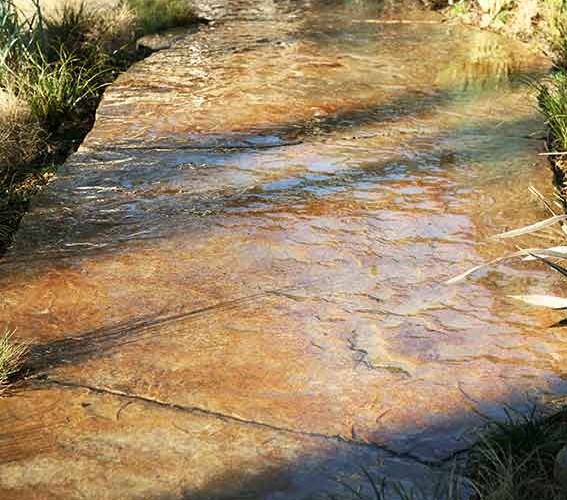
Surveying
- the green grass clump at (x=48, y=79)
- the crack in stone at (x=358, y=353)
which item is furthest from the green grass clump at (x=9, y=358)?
the green grass clump at (x=48, y=79)

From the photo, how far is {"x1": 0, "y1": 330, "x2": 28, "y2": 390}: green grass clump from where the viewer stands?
2.64m

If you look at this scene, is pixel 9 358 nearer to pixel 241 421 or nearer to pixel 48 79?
pixel 241 421

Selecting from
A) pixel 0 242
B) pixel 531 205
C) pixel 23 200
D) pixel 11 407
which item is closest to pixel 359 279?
pixel 531 205

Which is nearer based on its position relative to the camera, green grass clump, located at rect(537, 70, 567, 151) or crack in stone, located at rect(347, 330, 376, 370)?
crack in stone, located at rect(347, 330, 376, 370)

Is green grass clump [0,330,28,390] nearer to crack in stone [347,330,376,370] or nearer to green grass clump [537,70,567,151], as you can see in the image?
crack in stone [347,330,376,370]

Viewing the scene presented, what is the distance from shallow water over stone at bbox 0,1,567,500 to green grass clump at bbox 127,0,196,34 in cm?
300

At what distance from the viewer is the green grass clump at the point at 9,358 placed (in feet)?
8.65

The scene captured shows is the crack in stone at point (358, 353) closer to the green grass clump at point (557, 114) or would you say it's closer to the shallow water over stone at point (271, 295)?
the shallow water over stone at point (271, 295)

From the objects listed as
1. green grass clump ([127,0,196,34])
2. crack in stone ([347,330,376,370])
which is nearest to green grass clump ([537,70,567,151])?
crack in stone ([347,330,376,370])

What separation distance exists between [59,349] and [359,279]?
115 centimetres

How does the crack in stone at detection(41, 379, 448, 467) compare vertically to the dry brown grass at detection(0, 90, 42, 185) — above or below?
below

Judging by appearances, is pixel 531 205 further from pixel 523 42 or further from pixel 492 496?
pixel 523 42

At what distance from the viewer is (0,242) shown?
4.08m

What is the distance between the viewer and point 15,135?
500cm
